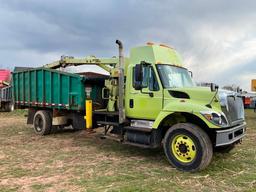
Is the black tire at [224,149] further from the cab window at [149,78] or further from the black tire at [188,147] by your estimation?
the cab window at [149,78]

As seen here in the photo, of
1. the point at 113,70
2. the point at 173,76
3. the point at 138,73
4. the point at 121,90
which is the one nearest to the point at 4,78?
the point at 113,70

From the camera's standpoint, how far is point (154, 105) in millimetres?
7605

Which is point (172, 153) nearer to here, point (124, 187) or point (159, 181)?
point (159, 181)

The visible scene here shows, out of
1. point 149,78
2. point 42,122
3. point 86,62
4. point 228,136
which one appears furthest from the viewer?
point 42,122

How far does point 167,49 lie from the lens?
8383mm

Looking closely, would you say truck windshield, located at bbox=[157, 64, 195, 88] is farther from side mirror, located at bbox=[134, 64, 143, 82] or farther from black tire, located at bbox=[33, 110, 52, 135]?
black tire, located at bbox=[33, 110, 52, 135]

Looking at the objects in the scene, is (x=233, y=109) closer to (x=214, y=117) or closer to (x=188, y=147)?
(x=214, y=117)

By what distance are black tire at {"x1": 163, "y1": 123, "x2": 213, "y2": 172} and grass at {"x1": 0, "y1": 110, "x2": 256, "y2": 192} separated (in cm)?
20

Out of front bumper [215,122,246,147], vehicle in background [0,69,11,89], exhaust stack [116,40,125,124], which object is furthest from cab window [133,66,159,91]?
vehicle in background [0,69,11,89]

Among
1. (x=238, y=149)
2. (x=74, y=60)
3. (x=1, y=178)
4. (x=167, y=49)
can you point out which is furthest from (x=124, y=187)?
(x=74, y=60)

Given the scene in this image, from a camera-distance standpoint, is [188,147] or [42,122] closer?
[188,147]

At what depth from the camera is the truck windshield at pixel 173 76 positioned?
24.8 feet

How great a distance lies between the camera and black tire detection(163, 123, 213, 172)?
21.2ft

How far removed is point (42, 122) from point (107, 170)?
5.54 m
